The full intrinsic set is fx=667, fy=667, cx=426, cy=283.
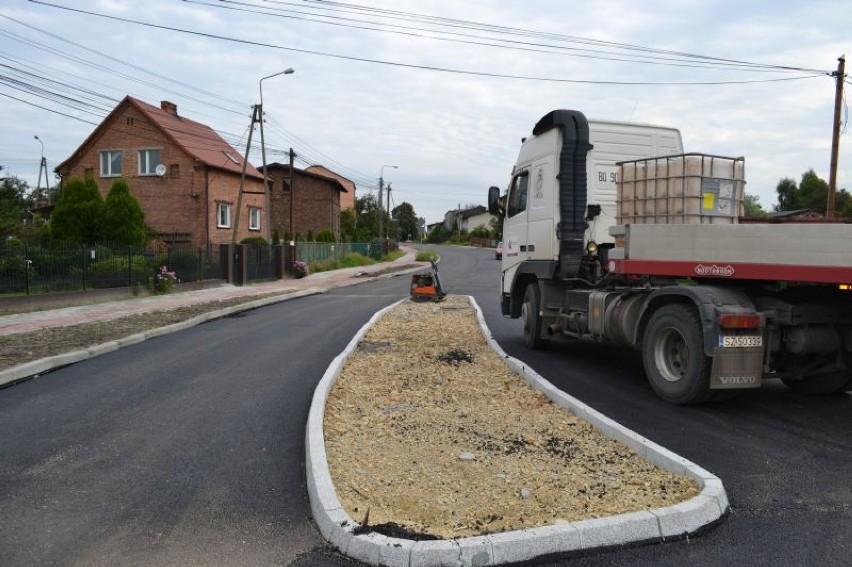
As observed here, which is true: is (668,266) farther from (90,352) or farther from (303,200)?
(303,200)

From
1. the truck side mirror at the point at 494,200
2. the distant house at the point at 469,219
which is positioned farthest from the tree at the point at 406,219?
the truck side mirror at the point at 494,200

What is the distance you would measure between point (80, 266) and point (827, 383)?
17.3m

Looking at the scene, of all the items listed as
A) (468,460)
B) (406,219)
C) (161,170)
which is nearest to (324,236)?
(161,170)

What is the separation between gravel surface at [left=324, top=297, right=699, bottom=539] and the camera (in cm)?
396

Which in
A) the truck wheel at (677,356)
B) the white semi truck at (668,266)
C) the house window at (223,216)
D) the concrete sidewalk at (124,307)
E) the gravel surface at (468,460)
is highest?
the house window at (223,216)

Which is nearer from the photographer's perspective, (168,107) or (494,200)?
(494,200)

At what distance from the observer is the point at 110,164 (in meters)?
37.8

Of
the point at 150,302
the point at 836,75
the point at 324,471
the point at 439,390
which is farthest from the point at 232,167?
the point at 324,471

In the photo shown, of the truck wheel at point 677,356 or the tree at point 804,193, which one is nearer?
the truck wheel at point 677,356

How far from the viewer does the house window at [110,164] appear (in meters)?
37.7

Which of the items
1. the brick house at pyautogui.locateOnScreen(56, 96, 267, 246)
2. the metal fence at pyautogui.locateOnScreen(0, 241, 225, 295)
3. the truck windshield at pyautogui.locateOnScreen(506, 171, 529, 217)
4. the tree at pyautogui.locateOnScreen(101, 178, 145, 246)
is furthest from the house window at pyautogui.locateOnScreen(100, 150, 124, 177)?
the truck windshield at pyautogui.locateOnScreen(506, 171, 529, 217)

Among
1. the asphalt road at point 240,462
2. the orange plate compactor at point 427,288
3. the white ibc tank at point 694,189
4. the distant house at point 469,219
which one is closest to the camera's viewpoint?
the asphalt road at point 240,462

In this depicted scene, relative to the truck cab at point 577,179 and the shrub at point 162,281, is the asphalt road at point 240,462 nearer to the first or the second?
the truck cab at point 577,179

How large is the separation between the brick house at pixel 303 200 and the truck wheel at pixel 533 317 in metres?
47.3
